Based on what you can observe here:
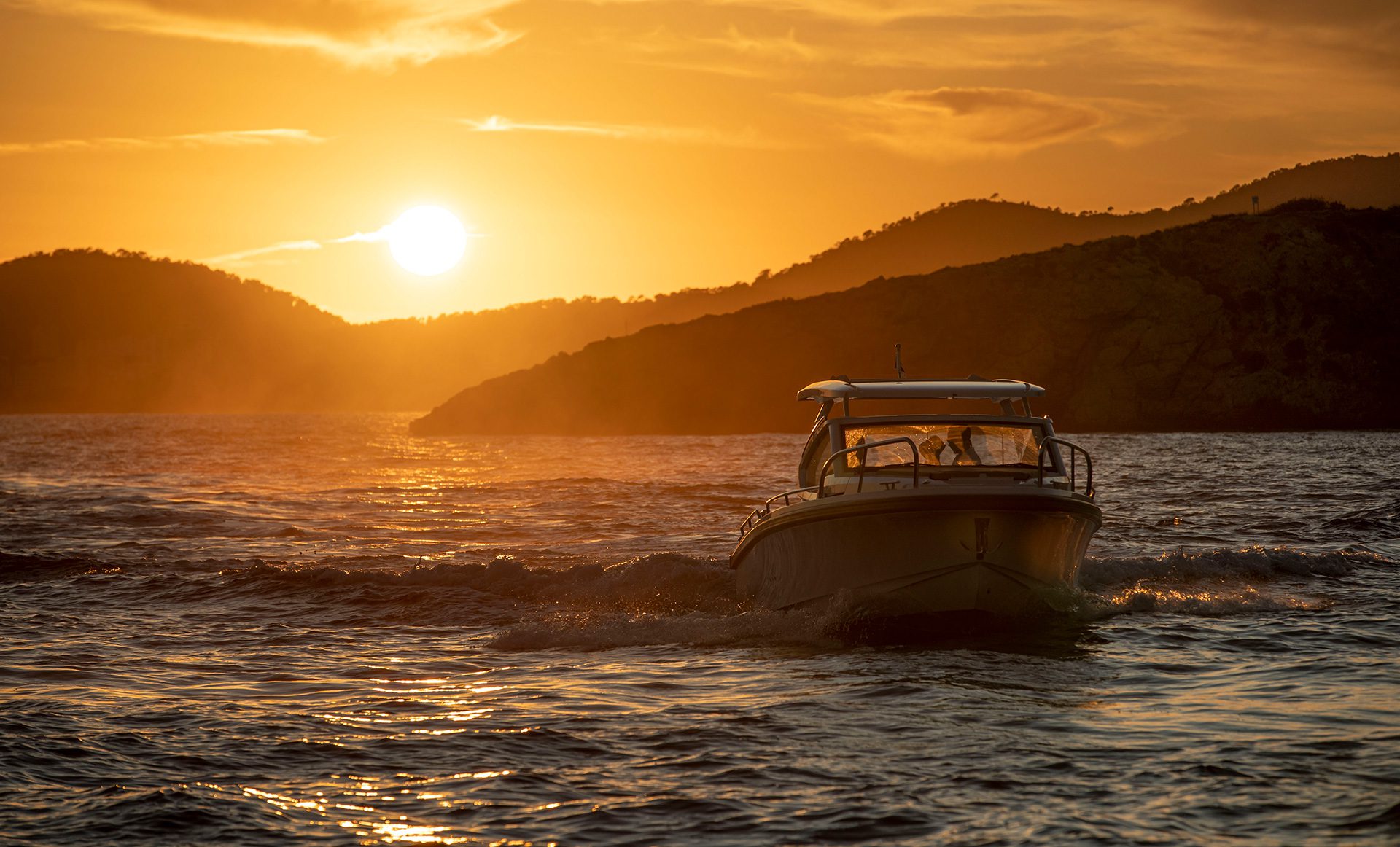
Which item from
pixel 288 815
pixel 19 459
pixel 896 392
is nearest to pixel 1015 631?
pixel 896 392

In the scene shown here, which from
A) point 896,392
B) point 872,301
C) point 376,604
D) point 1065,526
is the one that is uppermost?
point 872,301

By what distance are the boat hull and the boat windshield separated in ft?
3.96

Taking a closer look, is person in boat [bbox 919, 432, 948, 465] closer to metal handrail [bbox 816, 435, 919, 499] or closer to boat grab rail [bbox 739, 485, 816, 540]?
metal handrail [bbox 816, 435, 919, 499]

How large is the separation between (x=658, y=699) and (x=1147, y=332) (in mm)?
Result: 105522

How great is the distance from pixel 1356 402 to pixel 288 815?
11241cm

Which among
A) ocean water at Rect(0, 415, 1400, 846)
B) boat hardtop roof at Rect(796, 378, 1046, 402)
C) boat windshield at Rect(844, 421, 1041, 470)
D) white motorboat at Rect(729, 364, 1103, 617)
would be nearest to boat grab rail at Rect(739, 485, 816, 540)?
white motorboat at Rect(729, 364, 1103, 617)

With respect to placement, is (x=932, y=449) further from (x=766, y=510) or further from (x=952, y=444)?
(x=766, y=510)

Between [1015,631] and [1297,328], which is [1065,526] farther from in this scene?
[1297,328]

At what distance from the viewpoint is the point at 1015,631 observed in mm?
13938

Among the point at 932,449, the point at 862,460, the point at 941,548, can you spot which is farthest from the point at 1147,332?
the point at 941,548

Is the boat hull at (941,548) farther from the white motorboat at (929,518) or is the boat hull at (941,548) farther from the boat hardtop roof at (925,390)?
the boat hardtop roof at (925,390)

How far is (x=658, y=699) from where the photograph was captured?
11219 millimetres

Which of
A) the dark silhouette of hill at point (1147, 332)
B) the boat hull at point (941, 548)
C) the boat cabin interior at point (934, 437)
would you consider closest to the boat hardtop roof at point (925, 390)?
the boat cabin interior at point (934, 437)

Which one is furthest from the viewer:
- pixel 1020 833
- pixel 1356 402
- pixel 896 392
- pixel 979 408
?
pixel 1356 402
